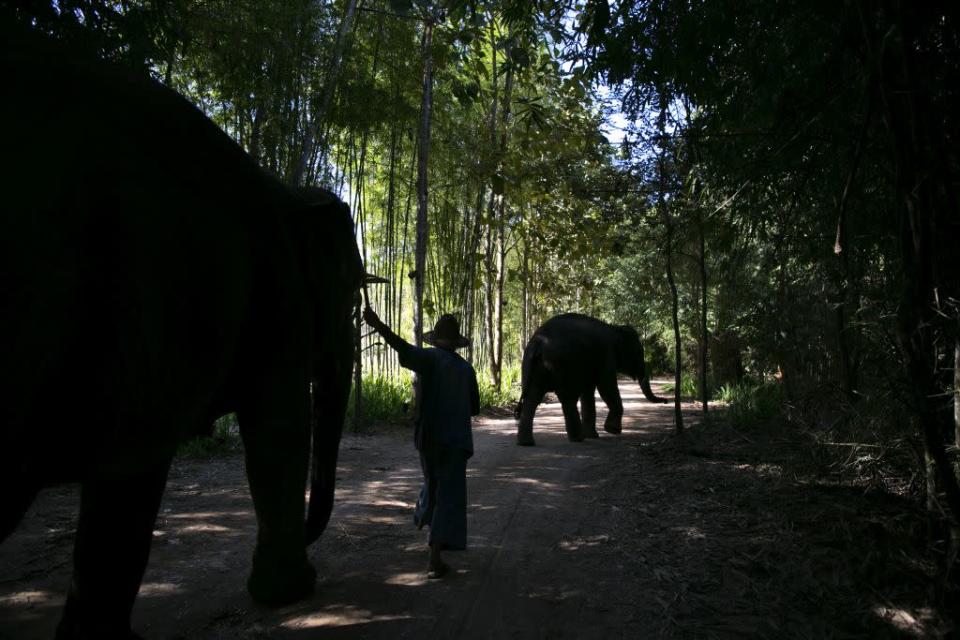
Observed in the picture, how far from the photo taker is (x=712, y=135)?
4.36 m

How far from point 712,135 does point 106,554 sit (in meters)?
4.23

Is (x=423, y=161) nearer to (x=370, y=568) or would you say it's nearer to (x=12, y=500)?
(x=370, y=568)

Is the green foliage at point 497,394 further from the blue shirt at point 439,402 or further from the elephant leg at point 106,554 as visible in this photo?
the elephant leg at point 106,554

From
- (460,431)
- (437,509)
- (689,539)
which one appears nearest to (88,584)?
(437,509)

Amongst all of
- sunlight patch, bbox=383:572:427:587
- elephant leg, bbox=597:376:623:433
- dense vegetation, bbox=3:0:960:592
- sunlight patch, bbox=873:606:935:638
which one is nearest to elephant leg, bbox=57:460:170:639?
sunlight patch, bbox=383:572:427:587

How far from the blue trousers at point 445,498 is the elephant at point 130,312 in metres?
0.75

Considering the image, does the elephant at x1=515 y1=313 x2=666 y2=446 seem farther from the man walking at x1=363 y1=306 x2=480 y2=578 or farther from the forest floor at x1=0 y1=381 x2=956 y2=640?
the man walking at x1=363 y1=306 x2=480 y2=578

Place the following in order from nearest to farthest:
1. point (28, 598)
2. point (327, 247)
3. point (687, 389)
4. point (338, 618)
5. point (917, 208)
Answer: point (917, 208), point (338, 618), point (28, 598), point (327, 247), point (687, 389)

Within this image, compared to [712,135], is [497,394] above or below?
below

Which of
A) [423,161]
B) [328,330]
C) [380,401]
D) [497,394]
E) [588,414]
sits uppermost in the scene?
[423,161]

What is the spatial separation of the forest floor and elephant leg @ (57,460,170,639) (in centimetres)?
39

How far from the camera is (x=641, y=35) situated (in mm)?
4781

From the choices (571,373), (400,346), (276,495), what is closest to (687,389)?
(571,373)

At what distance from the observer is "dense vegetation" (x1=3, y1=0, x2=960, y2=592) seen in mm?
3031
